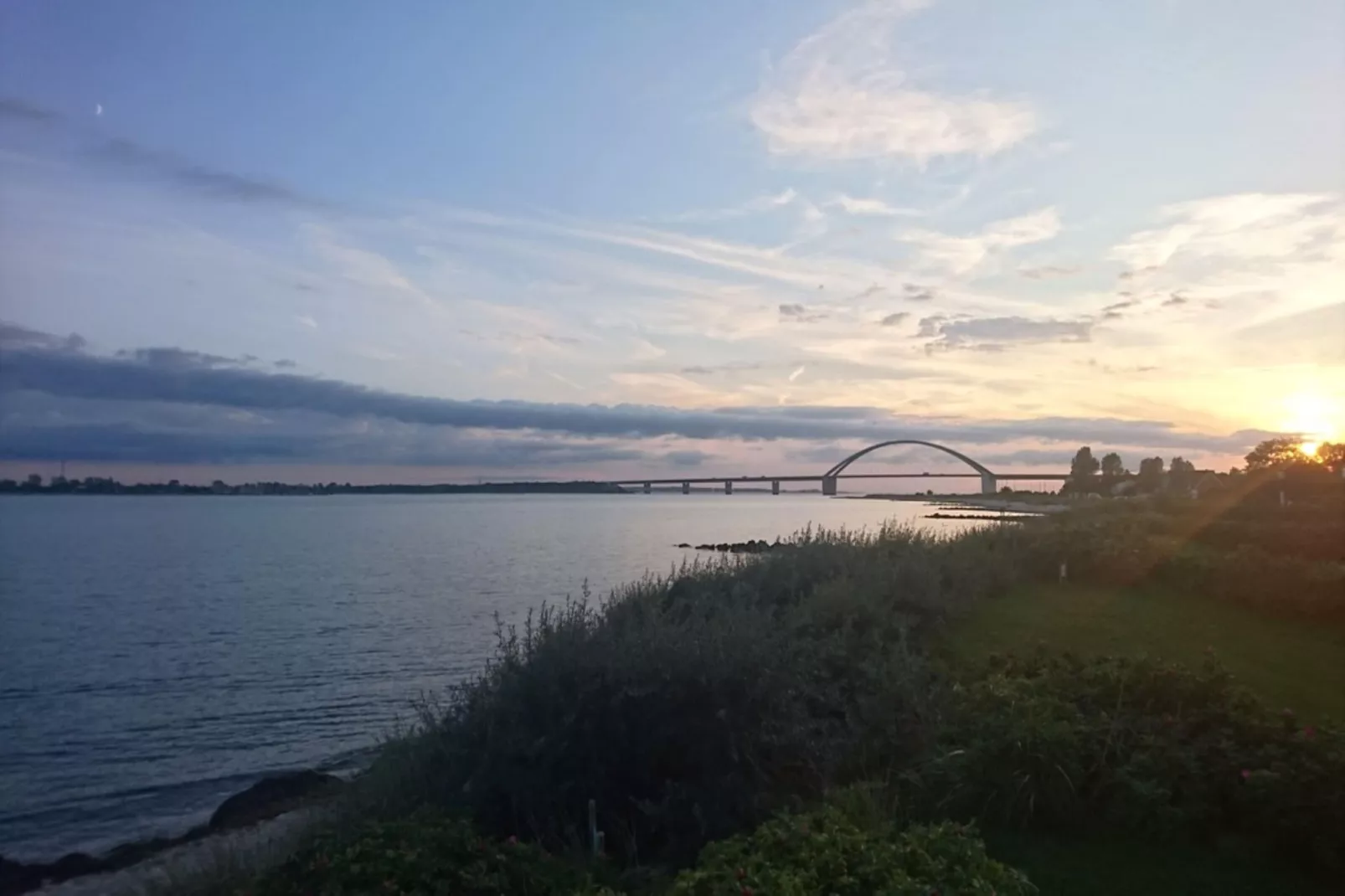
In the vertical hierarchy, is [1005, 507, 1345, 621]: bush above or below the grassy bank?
above

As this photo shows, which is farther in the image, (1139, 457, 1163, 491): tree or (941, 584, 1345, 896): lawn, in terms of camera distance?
(1139, 457, 1163, 491): tree

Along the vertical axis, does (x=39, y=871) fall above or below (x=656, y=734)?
below

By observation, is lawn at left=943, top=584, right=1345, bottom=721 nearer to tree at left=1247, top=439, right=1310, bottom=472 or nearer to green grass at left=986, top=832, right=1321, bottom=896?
green grass at left=986, top=832, right=1321, bottom=896

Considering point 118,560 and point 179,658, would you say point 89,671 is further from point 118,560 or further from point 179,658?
point 118,560

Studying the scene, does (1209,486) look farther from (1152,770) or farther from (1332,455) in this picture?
(1152,770)

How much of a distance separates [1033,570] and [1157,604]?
12.5 ft

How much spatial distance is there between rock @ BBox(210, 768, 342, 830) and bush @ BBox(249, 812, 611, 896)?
26.8 feet

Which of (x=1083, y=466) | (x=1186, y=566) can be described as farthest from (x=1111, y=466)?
(x=1186, y=566)

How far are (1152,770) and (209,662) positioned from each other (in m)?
23.2

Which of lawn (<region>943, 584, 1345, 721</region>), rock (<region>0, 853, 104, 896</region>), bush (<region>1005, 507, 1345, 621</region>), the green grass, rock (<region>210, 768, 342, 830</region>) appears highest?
bush (<region>1005, 507, 1345, 621</region>)

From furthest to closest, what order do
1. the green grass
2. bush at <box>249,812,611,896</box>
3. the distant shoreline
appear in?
the distant shoreline
the green grass
bush at <box>249,812,611,896</box>

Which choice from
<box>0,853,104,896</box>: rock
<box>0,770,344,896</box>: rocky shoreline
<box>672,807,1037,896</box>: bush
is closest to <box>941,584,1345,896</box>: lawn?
<box>672,807,1037,896</box>: bush

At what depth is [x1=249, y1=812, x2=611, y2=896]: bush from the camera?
207 inches

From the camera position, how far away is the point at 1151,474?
69.2 meters
